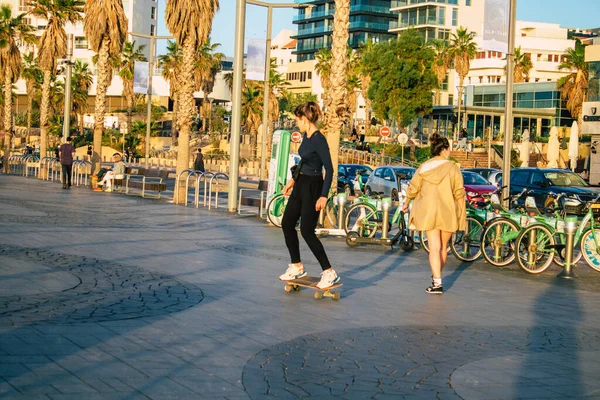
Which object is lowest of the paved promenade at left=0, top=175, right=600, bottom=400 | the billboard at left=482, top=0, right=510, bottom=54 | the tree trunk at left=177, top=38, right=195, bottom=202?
the paved promenade at left=0, top=175, right=600, bottom=400

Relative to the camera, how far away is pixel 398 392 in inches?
233

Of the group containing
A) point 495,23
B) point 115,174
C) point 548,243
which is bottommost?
point 548,243

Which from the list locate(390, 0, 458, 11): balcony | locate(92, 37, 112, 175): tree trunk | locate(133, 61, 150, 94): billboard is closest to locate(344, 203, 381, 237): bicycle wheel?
locate(92, 37, 112, 175): tree trunk

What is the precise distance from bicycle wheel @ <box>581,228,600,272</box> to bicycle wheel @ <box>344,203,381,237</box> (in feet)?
13.5

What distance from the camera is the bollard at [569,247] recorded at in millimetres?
13281

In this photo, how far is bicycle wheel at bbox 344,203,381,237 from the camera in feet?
55.3

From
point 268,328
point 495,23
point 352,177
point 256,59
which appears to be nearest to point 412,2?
point 352,177

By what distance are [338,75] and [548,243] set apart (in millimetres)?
7410

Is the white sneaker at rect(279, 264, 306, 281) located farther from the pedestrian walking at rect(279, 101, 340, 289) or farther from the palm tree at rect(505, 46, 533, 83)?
the palm tree at rect(505, 46, 533, 83)

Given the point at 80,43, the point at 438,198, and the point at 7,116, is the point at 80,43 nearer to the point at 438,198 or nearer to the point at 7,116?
the point at 7,116

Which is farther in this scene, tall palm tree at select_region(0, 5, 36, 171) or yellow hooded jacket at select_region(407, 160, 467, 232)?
tall palm tree at select_region(0, 5, 36, 171)

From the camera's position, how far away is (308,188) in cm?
990

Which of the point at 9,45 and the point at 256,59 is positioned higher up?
the point at 9,45

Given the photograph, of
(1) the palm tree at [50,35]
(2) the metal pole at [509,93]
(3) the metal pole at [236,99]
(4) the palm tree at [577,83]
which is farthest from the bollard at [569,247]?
(4) the palm tree at [577,83]
